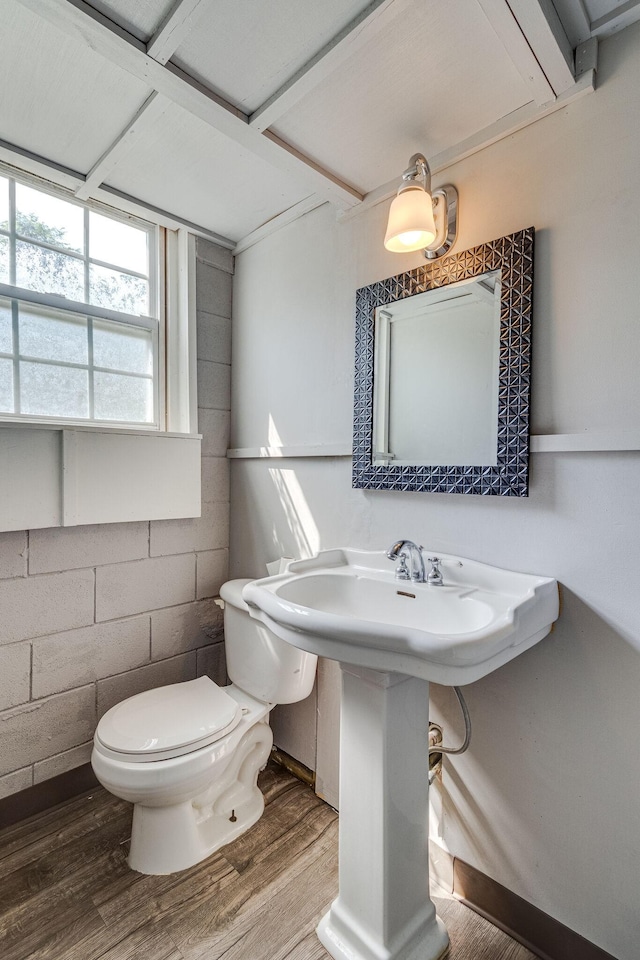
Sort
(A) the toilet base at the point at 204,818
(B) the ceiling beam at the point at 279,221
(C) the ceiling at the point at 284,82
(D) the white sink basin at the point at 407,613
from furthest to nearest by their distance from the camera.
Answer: (B) the ceiling beam at the point at 279,221
(A) the toilet base at the point at 204,818
(C) the ceiling at the point at 284,82
(D) the white sink basin at the point at 407,613

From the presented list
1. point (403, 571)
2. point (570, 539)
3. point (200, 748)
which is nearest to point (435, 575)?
point (403, 571)

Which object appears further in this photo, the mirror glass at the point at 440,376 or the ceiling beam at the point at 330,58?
the mirror glass at the point at 440,376

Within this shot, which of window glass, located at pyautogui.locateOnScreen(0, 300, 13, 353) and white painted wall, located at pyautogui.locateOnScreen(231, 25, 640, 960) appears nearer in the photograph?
white painted wall, located at pyautogui.locateOnScreen(231, 25, 640, 960)

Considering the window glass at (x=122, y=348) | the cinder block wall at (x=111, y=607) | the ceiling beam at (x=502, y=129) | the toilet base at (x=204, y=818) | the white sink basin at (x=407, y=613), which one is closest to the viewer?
the white sink basin at (x=407, y=613)

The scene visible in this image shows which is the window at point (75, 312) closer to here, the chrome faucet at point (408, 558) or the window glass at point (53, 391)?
the window glass at point (53, 391)

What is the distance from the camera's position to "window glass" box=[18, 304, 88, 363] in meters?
1.62

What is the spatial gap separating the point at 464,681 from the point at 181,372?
1623 millimetres

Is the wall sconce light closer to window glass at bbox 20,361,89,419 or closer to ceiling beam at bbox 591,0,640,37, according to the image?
ceiling beam at bbox 591,0,640,37

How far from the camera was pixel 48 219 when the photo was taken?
1676 mm

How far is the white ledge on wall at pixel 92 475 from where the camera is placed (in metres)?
1.48

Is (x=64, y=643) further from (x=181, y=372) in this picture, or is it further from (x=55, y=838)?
(x=181, y=372)

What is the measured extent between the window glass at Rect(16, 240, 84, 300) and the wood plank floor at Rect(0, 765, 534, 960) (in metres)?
1.84

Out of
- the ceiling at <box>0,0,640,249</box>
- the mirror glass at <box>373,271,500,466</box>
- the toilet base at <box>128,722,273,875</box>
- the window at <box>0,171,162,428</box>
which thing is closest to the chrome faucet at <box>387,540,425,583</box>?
the mirror glass at <box>373,271,500,466</box>

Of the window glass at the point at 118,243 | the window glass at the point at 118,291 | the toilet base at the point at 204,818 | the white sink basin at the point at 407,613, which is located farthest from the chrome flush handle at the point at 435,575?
the window glass at the point at 118,243
